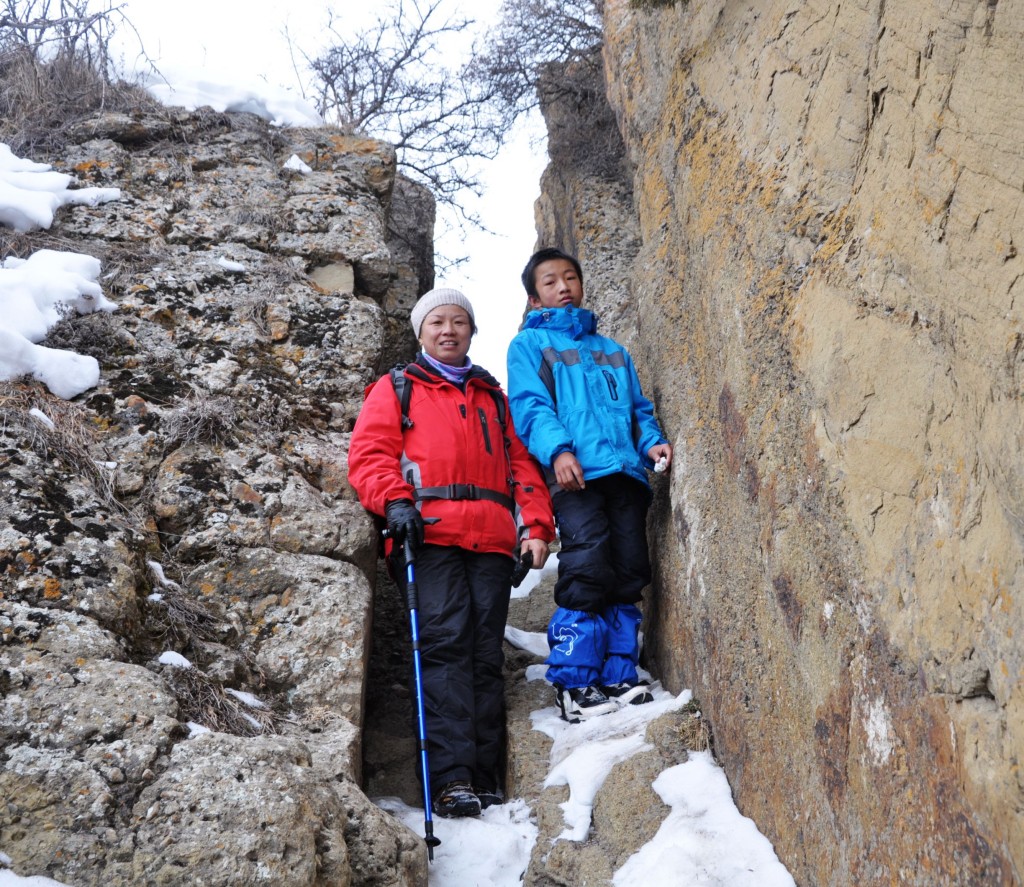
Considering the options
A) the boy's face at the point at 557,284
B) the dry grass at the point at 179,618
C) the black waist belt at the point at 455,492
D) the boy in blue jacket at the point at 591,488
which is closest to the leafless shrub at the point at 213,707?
the dry grass at the point at 179,618

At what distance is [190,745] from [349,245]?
4357 millimetres

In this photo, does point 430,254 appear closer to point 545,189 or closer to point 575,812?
point 545,189

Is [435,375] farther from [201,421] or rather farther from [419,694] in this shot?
[419,694]

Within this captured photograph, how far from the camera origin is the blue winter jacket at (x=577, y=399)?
15.8 ft

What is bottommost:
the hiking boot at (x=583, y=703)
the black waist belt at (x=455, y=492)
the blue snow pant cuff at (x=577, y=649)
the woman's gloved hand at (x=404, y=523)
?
the hiking boot at (x=583, y=703)

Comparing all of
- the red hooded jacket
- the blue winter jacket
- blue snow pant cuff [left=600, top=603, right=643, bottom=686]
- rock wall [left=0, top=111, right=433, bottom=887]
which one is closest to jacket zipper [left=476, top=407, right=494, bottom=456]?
the red hooded jacket

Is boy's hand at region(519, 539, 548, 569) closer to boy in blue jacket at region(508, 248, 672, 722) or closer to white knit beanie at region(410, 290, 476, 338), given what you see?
boy in blue jacket at region(508, 248, 672, 722)

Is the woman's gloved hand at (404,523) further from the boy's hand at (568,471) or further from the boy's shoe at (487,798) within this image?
the boy's shoe at (487,798)

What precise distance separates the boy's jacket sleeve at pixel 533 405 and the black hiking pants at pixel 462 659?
613 mm

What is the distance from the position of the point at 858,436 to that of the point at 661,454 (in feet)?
6.69

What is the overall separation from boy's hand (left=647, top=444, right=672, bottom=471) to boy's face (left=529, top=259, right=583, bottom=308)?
1182 mm

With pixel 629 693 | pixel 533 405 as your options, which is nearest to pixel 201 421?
pixel 533 405

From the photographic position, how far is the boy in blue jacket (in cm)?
456

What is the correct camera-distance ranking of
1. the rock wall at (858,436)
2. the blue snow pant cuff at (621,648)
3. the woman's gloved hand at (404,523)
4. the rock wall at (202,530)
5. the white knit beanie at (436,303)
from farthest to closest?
the white knit beanie at (436,303)
the blue snow pant cuff at (621,648)
the woman's gloved hand at (404,523)
the rock wall at (202,530)
the rock wall at (858,436)
